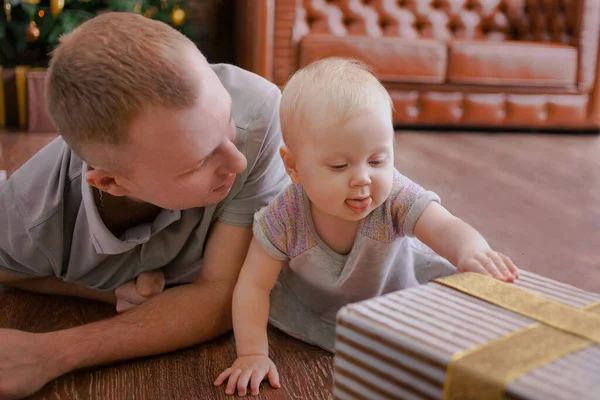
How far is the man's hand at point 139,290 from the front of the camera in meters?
1.33

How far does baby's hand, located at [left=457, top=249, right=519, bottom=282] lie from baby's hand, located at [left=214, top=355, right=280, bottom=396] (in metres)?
0.36

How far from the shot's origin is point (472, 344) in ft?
2.19

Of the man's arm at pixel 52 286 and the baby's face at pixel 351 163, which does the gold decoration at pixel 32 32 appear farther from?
the baby's face at pixel 351 163

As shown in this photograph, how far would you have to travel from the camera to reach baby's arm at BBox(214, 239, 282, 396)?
111 cm

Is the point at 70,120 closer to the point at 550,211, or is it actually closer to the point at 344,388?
the point at 344,388

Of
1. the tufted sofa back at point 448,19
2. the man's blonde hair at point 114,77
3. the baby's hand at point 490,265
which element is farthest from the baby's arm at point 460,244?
the tufted sofa back at point 448,19

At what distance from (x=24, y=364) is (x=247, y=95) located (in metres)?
0.59

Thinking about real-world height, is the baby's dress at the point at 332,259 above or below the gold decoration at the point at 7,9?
below

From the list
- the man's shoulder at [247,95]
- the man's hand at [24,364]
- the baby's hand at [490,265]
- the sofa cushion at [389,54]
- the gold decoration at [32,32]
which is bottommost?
the man's hand at [24,364]

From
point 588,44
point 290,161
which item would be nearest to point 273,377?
point 290,161

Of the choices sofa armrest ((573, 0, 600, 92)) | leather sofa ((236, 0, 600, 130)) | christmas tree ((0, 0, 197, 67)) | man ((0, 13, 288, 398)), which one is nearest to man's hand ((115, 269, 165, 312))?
man ((0, 13, 288, 398))

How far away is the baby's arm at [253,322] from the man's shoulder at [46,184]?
0.36 meters

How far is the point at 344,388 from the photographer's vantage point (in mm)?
769

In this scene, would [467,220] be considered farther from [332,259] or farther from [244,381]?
[244,381]
